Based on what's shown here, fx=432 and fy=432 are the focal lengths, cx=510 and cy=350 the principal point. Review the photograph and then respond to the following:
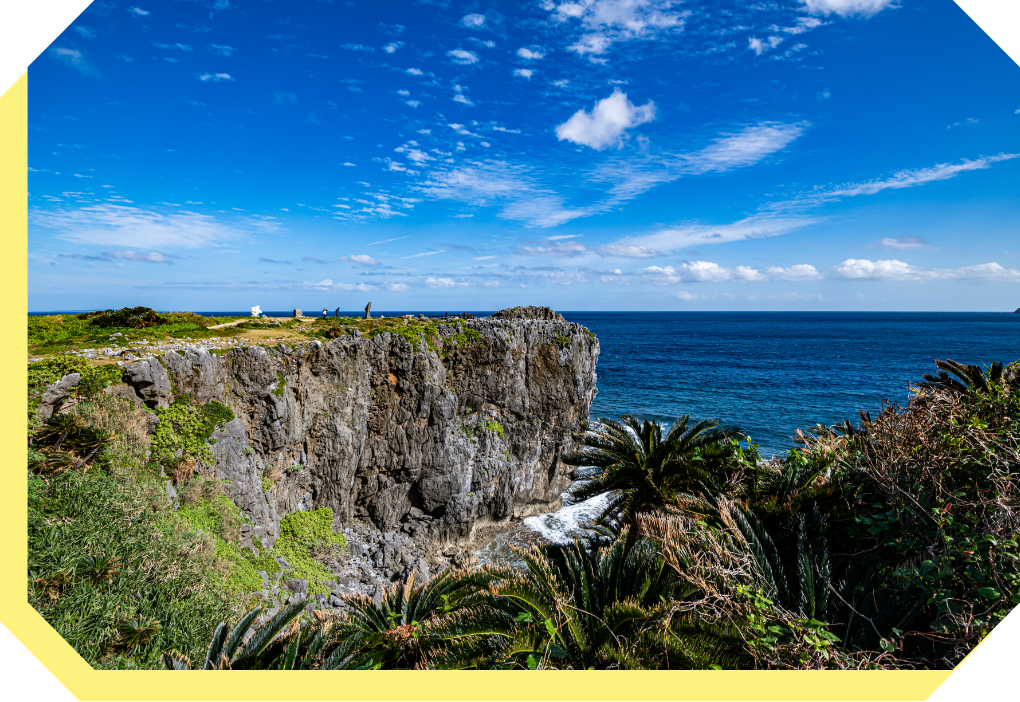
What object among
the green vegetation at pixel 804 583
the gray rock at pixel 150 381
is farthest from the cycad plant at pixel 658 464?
the gray rock at pixel 150 381

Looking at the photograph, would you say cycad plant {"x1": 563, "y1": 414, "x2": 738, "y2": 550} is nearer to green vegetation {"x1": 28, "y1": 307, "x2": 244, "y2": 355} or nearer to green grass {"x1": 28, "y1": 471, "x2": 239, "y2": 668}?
green grass {"x1": 28, "y1": 471, "x2": 239, "y2": 668}

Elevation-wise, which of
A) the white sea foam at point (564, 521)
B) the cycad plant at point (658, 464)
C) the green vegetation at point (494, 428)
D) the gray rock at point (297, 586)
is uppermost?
the cycad plant at point (658, 464)

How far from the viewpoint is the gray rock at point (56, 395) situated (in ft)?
36.8

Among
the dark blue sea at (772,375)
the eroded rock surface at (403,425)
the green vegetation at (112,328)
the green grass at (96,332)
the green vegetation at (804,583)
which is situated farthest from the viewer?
the dark blue sea at (772,375)

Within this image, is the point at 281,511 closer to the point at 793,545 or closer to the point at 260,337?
the point at 260,337

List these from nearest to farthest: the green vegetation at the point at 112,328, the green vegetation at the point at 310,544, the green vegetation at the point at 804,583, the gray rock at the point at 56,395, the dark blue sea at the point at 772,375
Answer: the green vegetation at the point at 804,583, the gray rock at the point at 56,395, the green vegetation at the point at 112,328, the green vegetation at the point at 310,544, the dark blue sea at the point at 772,375

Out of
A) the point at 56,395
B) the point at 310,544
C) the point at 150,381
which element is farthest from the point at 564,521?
the point at 56,395

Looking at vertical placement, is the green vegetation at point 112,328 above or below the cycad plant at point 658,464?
above

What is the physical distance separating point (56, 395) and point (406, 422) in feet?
44.8

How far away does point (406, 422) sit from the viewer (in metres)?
23.3

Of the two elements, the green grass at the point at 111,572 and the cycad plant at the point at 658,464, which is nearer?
the green grass at the point at 111,572

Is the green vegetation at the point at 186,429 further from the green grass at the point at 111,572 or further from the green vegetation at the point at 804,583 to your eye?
the green vegetation at the point at 804,583

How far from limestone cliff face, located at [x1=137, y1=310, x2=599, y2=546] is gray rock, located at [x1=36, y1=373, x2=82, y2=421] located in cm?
197

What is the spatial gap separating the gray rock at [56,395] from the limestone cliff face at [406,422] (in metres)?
1.97
